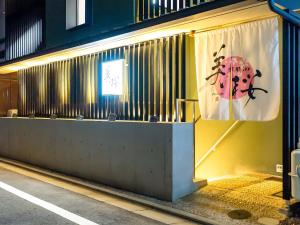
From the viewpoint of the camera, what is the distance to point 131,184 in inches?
381

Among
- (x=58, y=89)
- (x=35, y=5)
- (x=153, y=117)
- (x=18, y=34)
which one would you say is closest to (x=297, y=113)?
(x=153, y=117)

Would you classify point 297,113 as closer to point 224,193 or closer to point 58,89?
point 224,193

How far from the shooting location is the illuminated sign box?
36.6ft

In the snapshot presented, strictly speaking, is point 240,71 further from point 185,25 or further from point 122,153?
point 122,153

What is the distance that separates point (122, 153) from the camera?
9.97 meters

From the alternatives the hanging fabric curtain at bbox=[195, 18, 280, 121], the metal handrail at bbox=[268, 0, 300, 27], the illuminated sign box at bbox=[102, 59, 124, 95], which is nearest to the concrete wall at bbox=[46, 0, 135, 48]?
the illuminated sign box at bbox=[102, 59, 124, 95]

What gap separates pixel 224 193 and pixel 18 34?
44.3 feet

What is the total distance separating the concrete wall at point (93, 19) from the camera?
451 inches

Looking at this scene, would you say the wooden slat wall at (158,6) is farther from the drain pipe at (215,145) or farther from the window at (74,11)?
the window at (74,11)

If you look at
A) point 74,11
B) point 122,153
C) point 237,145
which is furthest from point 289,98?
point 74,11

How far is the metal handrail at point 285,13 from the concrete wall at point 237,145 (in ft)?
10.3

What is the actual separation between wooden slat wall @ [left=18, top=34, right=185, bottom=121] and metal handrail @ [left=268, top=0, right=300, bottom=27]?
2.87 m

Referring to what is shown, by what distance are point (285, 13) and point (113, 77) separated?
564 centimetres

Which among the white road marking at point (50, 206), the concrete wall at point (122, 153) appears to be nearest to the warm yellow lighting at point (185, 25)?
the concrete wall at point (122, 153)
